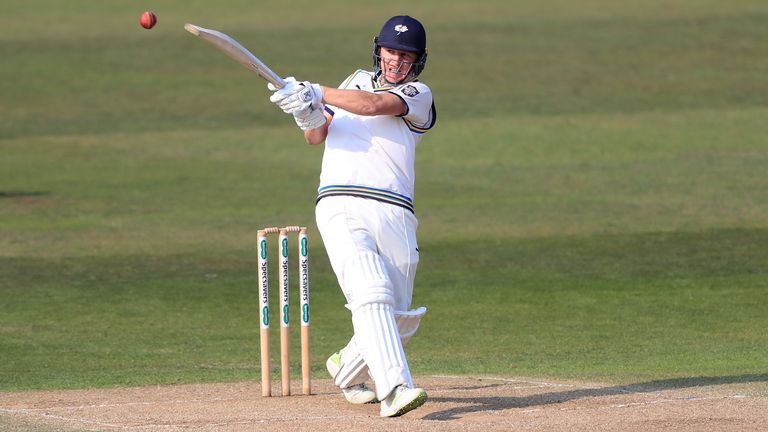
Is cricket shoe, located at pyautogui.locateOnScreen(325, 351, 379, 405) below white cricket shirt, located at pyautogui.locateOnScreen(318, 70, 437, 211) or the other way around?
below

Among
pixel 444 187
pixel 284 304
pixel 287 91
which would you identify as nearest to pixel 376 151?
pixel 287 91

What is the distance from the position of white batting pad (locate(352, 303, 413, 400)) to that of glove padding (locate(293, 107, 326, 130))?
3.25ft

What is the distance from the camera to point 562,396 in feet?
28.1

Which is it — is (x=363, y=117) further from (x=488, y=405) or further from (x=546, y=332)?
(x=546, y=332)

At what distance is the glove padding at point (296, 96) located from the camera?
7.68 meters

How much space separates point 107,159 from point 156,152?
1.08 m

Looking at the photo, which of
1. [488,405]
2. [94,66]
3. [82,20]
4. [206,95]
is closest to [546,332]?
[488,405]

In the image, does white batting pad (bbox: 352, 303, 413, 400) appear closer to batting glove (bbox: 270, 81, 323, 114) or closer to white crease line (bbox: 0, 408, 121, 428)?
batting glove (bbox: 270, 81, 323, 114)

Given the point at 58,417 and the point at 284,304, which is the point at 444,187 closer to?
the point at 284,304

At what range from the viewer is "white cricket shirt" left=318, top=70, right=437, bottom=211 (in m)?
7.95

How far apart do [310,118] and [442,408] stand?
1.73 metres


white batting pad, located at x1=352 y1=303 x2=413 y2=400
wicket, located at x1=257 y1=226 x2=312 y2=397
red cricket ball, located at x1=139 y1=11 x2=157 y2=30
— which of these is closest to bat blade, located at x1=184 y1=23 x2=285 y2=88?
red cricket ball, located at x1=139 y1=11 x2=157 y2=30

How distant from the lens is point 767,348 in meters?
11.0

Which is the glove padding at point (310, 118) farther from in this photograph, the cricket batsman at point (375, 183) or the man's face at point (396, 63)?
the man's face at point (396, 63)
